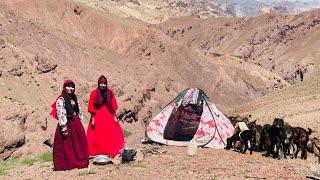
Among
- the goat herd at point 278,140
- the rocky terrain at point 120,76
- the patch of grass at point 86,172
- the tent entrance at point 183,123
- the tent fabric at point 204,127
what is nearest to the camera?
the patch of grass at point 86,172

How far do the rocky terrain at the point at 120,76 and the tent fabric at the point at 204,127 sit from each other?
72 centimetres

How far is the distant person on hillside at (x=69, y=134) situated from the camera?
10609mm

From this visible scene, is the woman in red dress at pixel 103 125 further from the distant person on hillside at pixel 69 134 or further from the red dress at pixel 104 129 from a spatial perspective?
the distant person on hillside at pixel 69 134

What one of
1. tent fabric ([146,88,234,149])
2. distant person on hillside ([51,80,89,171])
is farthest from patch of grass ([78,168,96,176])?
tent fabric ([146,88,234,149])

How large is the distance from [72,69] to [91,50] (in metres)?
9.12

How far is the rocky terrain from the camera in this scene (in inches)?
709

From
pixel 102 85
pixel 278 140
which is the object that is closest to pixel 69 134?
pixel 102 85

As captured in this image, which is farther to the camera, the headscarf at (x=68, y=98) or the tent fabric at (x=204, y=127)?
the tent fabric at (x=204, y=127)

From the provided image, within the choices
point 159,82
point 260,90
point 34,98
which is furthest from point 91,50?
point 260,90

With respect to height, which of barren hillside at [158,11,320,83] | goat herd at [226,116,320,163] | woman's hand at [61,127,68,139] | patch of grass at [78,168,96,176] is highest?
barren hillside at [158,11,320,83]

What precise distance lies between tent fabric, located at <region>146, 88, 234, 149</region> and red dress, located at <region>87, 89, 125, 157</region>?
3221 millimetres

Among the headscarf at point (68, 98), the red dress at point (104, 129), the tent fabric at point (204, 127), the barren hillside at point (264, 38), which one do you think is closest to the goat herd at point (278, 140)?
the tent fabric at point (204, 127)

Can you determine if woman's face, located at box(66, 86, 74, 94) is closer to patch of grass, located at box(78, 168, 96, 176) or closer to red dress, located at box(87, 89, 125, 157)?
red dress, located at box(87, 89, 125, 157)

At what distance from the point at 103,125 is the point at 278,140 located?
13.1 ft
